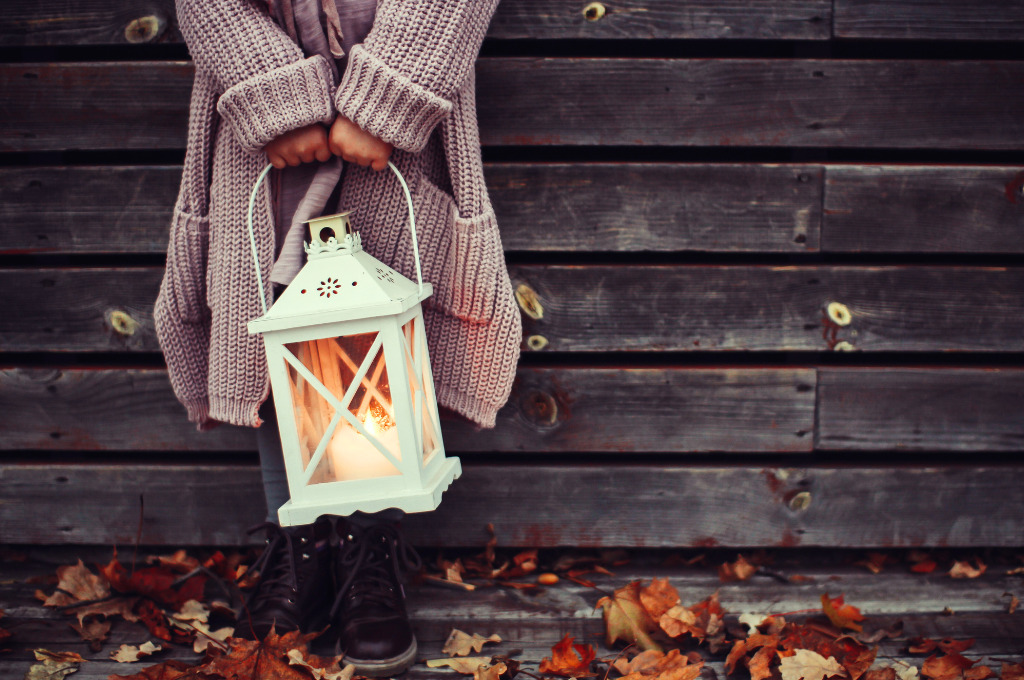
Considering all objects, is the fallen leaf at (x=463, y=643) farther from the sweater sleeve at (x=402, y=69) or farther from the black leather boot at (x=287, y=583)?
the sweater sleeve at (x=402, y=69)

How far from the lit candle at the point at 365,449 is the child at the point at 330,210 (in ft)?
0.86

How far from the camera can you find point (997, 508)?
5.73 ft

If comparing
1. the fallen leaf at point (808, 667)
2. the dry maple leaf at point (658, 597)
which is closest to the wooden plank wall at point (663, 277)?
the dry maple leaf at point (658, 597)

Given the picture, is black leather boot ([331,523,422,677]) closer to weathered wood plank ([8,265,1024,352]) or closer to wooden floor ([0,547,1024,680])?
wooden floor ([0,547,1024,680])

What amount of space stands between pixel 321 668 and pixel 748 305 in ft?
4.24

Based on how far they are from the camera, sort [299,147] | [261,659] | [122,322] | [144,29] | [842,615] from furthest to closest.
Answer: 1. [122,322]
2. [144,29]
3. [842,615]
4. [261,659]
5. [299,147]

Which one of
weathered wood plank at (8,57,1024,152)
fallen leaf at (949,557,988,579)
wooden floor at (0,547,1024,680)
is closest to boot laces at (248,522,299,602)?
wooden floor at (0,547,1024,680)

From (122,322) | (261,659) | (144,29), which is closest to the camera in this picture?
(261,659)

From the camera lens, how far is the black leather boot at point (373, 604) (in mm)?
1339

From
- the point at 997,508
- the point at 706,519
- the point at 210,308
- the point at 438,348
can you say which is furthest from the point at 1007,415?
the point at 210,308

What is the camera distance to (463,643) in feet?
4.83

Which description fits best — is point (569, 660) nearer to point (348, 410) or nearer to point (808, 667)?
point (808, 667)

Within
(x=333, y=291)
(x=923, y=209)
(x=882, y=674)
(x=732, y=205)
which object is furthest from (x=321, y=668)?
(x=923, y=209)

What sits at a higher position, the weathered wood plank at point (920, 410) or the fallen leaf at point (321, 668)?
the weathered wood plank at point (920, 410)
